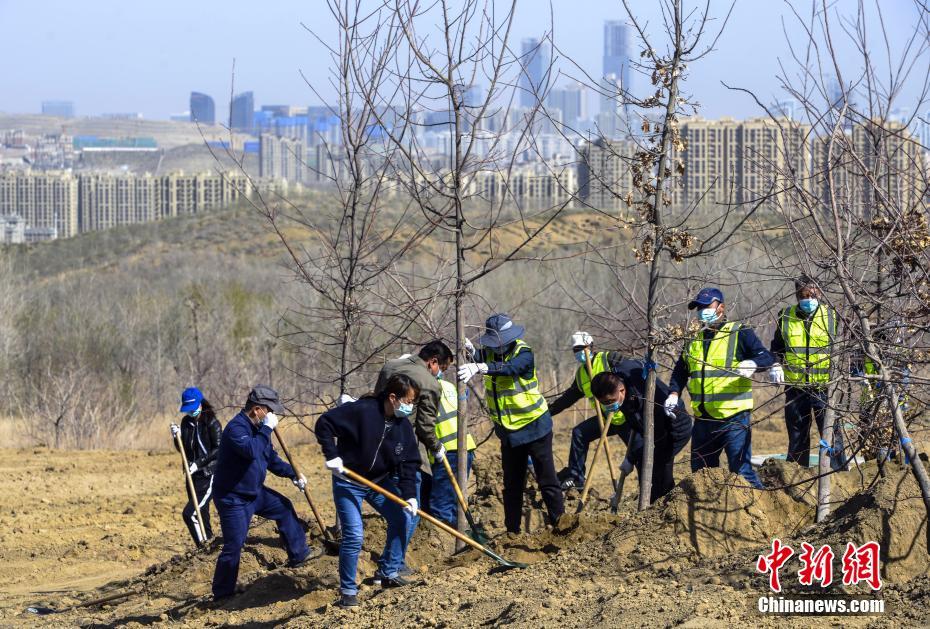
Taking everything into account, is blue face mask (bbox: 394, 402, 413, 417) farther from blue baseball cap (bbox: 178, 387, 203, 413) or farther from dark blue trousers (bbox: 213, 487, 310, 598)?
blue baseball cap (bbox: 178, 387, 203, 413)

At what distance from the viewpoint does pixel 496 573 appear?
311 inches

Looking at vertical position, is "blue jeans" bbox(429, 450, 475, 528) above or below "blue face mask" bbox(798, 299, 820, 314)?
below

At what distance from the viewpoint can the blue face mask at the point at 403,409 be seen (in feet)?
25.2

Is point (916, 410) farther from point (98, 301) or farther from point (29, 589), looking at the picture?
point (98, 301)

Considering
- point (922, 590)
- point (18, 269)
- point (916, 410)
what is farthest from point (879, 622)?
point (18, 269)

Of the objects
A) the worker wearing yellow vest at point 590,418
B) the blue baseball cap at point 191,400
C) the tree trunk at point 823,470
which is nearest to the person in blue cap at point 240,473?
the blue baseball cap at point 191,400

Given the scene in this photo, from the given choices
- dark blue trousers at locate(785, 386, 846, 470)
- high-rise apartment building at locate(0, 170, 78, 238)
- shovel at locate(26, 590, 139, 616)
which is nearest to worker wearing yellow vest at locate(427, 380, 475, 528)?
shovel at locate(26, 590, 139, 616)

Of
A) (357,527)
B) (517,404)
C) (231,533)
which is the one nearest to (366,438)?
(357,527)

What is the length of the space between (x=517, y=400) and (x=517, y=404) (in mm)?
31

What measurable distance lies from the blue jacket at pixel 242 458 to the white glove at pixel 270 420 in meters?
0.08

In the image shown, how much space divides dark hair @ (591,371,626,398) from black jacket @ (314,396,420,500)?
6.25 feet

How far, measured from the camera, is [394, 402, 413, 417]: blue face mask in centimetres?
769

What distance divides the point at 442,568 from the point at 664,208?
10.4 feet

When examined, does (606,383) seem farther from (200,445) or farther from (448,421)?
(200,445)
